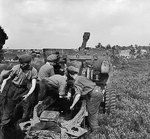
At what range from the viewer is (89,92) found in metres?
5.41

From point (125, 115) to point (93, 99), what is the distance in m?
1.40

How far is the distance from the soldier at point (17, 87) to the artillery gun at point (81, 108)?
44 cm

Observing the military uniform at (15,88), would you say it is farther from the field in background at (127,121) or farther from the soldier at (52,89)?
the field in background at (127,121)

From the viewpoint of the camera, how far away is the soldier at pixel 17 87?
519cm

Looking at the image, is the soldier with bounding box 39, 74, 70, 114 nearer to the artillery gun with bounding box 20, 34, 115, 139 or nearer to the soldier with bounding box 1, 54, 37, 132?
the soldier with bounding box 1, 54, 37, 132

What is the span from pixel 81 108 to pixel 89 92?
35 cm

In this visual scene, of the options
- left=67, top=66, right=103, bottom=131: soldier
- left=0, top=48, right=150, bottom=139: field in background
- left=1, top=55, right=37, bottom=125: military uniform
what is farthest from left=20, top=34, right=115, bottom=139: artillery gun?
left=1, top=55, right=37, bottom=125: military uniform

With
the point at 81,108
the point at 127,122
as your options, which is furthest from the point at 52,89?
the point at 127,122

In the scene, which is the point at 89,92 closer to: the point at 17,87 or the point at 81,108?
the point at 81,108

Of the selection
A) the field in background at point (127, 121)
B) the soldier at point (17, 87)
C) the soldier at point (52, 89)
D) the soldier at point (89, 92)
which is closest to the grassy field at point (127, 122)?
the field in background at point (127, 121)

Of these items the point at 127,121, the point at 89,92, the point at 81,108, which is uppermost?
the point at 89,92

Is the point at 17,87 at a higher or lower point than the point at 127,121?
Result: higher

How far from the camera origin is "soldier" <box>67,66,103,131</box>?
5.09 metres

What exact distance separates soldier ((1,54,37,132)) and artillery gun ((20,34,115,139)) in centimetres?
44
